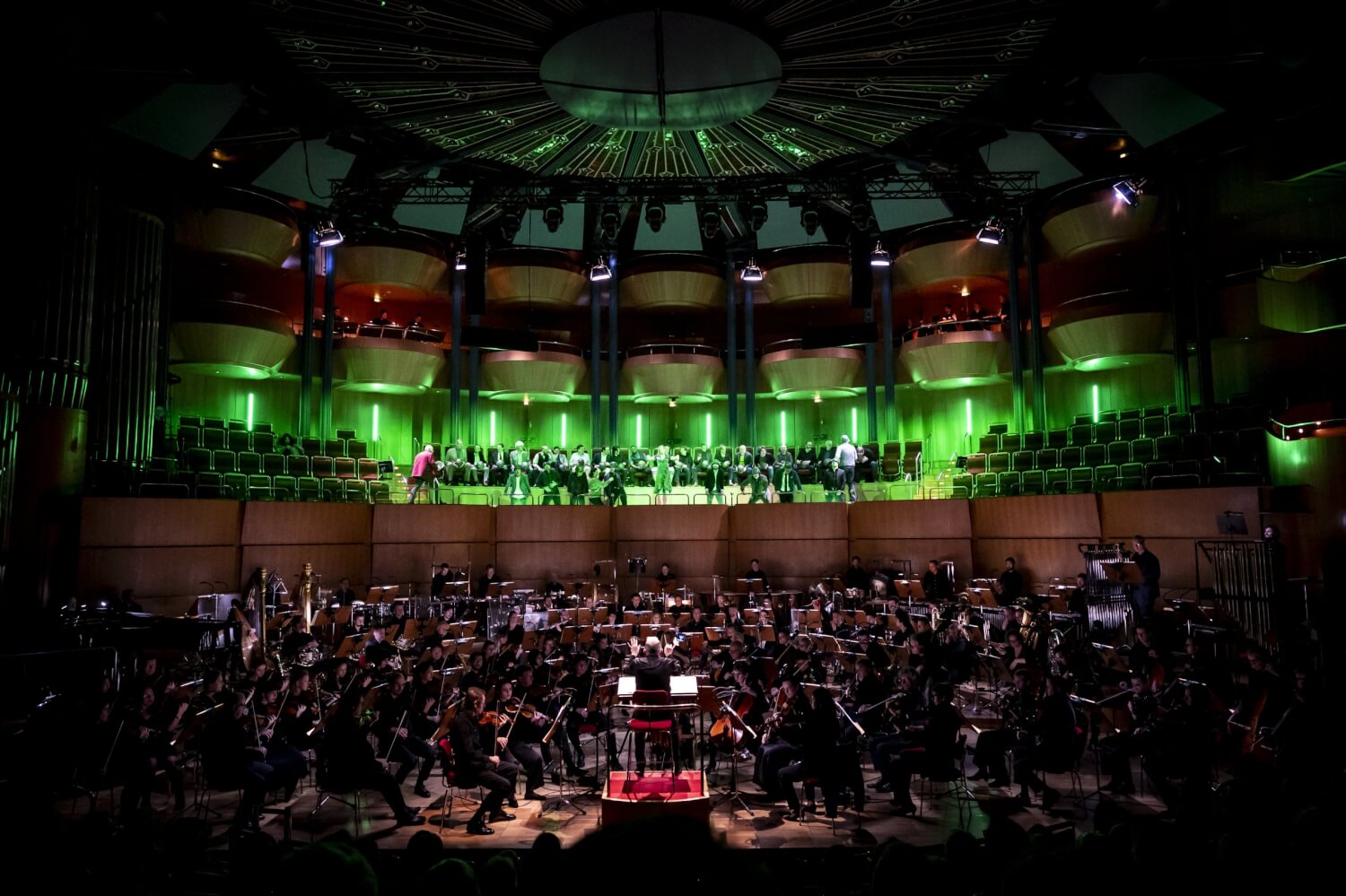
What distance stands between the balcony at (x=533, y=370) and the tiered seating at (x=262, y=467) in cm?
426

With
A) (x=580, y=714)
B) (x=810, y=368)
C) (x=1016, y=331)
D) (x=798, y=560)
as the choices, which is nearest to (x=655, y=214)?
(x=810, y=368)

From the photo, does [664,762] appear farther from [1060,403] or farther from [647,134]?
[1060,403]

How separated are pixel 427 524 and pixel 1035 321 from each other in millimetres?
13843

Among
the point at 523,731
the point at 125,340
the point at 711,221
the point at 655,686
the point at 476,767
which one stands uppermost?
the point at 711,221

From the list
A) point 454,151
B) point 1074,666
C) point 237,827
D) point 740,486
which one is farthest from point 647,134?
point 237,827

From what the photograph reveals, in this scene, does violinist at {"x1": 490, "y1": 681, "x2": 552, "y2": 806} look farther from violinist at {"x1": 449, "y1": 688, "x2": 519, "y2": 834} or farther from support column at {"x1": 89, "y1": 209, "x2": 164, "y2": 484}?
support column at {"x1": 89, "y1": 209, "x2": 164, "y2": 484}

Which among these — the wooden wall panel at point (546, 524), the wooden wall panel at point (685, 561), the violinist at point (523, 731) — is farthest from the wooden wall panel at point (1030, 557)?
the violinist at point (523, 731)

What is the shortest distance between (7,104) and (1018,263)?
19.1 meters

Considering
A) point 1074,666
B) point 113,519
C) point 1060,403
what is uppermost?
point 1060,403

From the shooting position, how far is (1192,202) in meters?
17.7

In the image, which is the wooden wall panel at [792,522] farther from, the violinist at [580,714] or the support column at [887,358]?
the violinist at [580,714]

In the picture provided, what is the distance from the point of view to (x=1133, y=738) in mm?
7441

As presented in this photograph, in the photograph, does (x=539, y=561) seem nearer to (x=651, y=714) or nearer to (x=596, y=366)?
(x=596, y=366)

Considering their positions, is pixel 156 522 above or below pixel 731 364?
below
